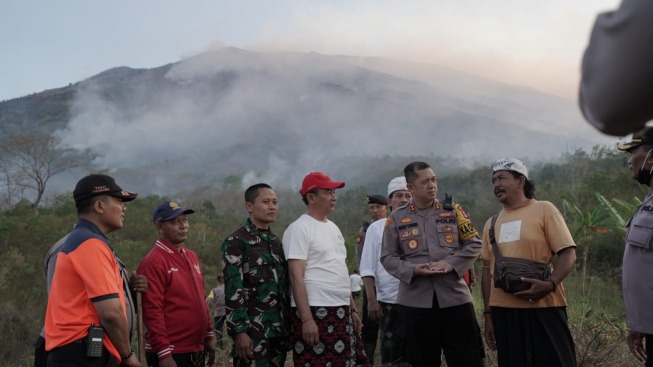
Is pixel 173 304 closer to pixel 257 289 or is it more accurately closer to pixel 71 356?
pixel 257 289

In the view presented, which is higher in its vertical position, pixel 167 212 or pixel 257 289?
pixel 167 212

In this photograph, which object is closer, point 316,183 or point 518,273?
point 518,273

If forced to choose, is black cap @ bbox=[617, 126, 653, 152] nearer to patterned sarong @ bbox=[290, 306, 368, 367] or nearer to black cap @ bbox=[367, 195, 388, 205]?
patterned sarong @ bbox=[290, 306, 368, 367]

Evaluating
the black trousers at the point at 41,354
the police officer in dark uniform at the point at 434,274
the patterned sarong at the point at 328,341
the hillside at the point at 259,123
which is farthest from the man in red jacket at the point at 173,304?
the hillside at the point at 259,123

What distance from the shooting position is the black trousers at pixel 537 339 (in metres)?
3.82

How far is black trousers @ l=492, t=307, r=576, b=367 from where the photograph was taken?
150 inches

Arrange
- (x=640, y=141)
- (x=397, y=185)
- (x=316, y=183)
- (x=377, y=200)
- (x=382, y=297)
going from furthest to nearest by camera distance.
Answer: (x=377, y=200) < (x=397, y=185) < (x=382, y=297) < (x=316, y=183) < (x=640, y=141)

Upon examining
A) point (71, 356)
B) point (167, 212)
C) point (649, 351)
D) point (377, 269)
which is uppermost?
point (167, 212)

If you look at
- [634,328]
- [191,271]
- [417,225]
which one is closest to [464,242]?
[417,225]

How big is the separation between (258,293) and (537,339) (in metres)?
2.06

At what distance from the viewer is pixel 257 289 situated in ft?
14.2

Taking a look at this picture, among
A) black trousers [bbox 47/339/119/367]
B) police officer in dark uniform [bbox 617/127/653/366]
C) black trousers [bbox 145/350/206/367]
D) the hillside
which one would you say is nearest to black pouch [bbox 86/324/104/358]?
black trousers [bbox 47/339/119/367]

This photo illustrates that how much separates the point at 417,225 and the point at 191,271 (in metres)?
1.86

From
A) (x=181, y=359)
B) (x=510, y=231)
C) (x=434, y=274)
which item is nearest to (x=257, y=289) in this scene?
(x=181, y=359)
